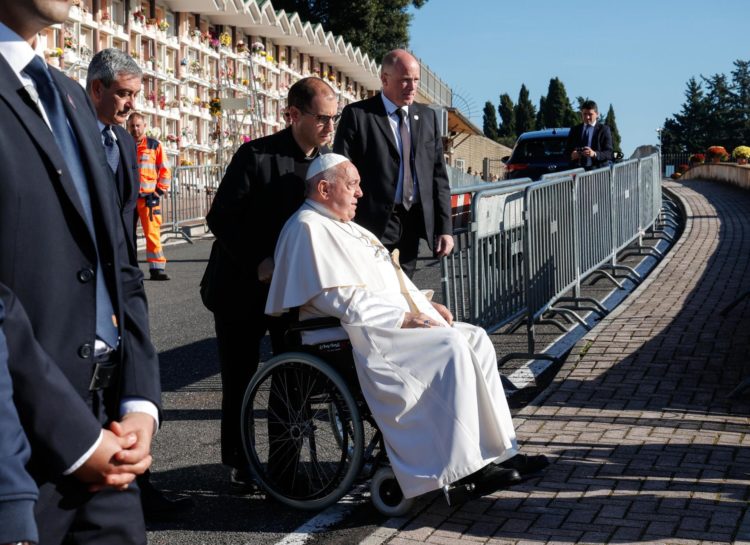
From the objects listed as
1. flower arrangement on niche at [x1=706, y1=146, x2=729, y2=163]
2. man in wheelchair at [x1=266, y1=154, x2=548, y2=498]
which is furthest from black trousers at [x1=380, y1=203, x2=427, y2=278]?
flower arrangement on niche at [x1=706, y1=146, x2=729, y2=163]

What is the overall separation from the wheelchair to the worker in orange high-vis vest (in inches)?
338

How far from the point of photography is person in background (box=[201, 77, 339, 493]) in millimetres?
A: 5453

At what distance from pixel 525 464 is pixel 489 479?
39cm

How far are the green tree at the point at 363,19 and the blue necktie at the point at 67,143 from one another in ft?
193

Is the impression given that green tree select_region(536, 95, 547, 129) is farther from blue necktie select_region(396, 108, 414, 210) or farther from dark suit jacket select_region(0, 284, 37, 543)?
dark suit jacket select_region(0, 284, 37, 543)

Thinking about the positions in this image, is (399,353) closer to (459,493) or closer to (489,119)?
(459,493)

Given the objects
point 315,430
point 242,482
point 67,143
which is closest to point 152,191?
point 242,482

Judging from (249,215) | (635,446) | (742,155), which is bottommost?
(635,446)

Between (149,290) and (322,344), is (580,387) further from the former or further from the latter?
(149,290)

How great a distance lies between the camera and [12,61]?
2258mm

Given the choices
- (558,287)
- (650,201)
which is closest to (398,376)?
(558,287)

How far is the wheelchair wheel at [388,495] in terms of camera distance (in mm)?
4977

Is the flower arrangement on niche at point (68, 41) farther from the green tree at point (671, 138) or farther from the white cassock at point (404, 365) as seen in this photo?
the green tree at point (671, 138)

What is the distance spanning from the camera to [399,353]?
196 inches
